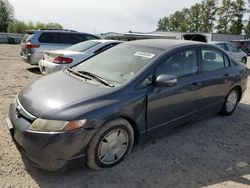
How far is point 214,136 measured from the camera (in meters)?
4.54

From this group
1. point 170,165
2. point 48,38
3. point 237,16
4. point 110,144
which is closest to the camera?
point 110,144

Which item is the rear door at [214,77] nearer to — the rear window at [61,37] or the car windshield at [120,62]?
the car windshield at [120,62]

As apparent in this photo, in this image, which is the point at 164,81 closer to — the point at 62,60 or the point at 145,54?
the point at 145,54

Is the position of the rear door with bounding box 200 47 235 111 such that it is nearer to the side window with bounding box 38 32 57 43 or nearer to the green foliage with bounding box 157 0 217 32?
the side window with bounding box 38 32 57 43

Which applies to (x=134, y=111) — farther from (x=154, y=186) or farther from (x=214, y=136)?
(x=214, y=136)

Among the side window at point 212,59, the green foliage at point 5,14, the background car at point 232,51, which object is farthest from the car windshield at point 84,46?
the green foliage at point 5,14

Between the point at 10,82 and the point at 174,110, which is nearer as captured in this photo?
the point at 174,110

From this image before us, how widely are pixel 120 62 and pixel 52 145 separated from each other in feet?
5.54

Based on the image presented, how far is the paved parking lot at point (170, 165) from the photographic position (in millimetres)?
3123

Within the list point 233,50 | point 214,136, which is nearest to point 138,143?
point 214,136

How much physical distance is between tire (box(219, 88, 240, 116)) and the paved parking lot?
24.3 inches

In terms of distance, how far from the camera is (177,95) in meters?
4.00

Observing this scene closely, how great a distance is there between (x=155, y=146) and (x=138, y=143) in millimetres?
430

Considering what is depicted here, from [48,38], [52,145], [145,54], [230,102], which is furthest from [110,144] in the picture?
[48,38]
